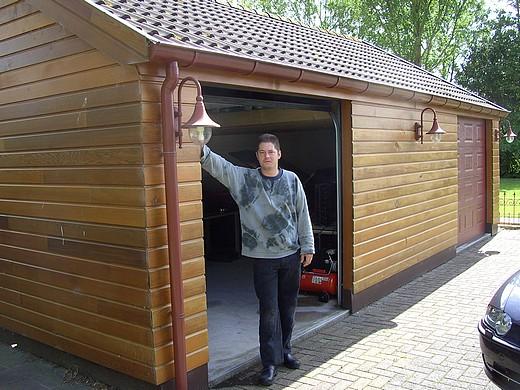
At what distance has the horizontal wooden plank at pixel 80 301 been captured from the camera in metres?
3.65

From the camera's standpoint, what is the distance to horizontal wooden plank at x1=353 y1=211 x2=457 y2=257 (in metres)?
5.88

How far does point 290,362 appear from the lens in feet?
14.1

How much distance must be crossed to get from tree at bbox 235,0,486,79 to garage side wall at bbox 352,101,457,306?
656 inches

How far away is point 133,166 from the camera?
140 inches

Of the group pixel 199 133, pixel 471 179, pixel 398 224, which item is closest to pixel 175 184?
pixel 199 133

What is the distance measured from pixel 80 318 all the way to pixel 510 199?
15.8m

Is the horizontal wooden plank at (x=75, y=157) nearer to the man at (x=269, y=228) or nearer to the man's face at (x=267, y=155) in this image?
the man at (x=269, y=228)

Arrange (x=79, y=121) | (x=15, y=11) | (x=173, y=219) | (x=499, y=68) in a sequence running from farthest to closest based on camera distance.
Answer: (x=499, y=68), (x=15, y=11), (x=79, y=121), (x=173, y=219)

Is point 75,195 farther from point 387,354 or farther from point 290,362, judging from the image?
point 387,354

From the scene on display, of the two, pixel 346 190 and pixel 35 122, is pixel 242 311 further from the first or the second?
pixel 35 122

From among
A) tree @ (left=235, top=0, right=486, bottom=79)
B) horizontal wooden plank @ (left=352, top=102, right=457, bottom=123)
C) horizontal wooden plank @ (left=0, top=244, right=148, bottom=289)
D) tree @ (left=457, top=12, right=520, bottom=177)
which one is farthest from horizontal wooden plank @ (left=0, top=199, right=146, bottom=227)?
tree @ (left=457, top=12, right=520, bottom=177)

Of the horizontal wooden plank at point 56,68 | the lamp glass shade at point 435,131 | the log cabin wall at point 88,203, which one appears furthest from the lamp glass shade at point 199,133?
the lamp glass shade at point 435,131

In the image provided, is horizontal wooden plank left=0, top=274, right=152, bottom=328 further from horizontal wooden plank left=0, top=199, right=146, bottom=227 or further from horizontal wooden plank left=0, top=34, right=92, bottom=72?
horizontal wooden plank left=0, top=34, right=92, bottom=72

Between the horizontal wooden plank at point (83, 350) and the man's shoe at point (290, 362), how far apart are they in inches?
47.0
